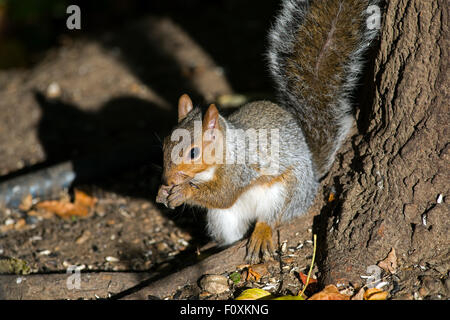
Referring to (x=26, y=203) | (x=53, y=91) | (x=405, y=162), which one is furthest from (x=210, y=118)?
(x=53, y=91)

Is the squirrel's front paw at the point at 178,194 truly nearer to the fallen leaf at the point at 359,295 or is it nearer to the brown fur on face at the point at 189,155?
the brown fur on face at the point at 189,155

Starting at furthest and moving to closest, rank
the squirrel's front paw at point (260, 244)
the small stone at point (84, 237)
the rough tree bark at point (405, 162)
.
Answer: the small stone at point (84, 237)
the squirrel's front paw at point (260, 244)
the rough tree bark at point (405, 162)

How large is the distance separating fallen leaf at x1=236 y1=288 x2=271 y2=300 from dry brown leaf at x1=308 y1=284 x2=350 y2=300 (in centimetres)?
19

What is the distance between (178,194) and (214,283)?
40cm

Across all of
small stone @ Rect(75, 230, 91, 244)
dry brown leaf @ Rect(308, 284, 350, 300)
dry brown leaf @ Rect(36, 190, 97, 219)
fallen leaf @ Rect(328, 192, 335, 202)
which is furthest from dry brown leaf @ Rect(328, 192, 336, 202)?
dry brown leaf @ Rect(36, 190, 97, 219)

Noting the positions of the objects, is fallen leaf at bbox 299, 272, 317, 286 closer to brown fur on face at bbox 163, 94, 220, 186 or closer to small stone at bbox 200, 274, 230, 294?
small stone at bbox 200, 274, 230, 294

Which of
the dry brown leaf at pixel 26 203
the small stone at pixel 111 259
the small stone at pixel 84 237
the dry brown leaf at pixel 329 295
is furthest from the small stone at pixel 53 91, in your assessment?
the dry brown leaf at pixel 329 295

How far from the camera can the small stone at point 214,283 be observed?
1988mm

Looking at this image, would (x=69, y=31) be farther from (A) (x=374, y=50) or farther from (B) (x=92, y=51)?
(A) (x=374, y=50)

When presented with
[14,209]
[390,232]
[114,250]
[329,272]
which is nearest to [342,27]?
[390,232]

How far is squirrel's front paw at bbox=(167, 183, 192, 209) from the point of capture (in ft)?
6.99

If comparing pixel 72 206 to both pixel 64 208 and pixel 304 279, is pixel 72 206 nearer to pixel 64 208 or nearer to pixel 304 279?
pixel 64 208

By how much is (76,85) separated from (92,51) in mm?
633

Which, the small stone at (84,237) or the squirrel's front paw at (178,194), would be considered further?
the small stone at (84,237)
